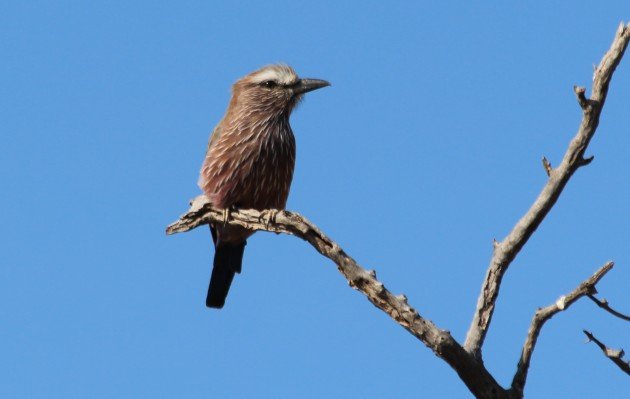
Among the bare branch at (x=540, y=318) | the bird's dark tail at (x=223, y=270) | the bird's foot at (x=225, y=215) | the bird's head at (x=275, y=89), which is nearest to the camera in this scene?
the bare branch at (x=540, y=318)

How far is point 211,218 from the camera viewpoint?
6.77m

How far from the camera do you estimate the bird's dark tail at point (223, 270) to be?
8008 millimetres

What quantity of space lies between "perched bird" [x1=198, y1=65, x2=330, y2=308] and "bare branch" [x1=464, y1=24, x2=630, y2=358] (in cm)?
277

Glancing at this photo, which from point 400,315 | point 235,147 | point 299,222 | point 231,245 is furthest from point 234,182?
point 400,315

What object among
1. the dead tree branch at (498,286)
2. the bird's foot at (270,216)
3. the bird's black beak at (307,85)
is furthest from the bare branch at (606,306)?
the bird's black beak at (307,85)

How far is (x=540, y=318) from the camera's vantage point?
4691 millimetres

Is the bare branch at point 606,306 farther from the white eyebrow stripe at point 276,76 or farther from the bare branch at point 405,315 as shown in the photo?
the white eyebrow stripe at point 276,76

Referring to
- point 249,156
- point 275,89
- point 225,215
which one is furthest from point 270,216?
point 275,89

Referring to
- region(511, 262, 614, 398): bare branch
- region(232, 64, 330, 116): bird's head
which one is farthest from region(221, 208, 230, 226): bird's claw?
region(511, 262, 614, 398): bare branch

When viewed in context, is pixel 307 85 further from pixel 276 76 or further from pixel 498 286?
pixel 498 286

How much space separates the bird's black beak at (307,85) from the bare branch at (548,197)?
339cm

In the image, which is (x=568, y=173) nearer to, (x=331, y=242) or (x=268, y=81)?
(x=331, y=242)

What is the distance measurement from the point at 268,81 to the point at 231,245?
142 centimetres

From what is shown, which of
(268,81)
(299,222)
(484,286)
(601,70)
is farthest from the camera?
(268,81)
